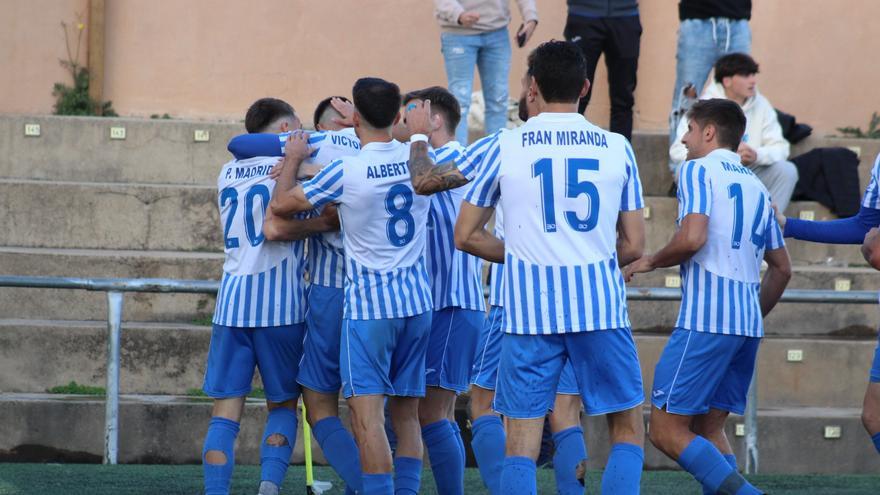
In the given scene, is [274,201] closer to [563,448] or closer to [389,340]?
[389,340]

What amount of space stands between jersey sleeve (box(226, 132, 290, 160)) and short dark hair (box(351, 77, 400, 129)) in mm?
513

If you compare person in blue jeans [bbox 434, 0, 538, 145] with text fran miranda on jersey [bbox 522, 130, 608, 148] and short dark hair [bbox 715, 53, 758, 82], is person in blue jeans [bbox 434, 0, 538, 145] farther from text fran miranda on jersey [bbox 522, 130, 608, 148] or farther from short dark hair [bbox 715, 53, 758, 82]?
text fran miranda on jersey [bbox 522, 130, 608, 148]

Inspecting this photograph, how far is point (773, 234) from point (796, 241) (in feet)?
14.1

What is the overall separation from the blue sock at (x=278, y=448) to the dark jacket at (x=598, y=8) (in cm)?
485

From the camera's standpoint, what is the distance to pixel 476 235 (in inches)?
216

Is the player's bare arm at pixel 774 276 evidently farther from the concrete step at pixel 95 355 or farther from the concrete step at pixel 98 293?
the concrete step at pixel 98 293

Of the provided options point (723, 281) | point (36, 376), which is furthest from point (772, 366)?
point (36, 376)

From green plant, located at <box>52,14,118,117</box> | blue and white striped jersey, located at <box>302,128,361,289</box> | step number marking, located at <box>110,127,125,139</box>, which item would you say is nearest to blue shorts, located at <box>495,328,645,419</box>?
blue and white striped jersey, located at <box>302,128,361,289</box>

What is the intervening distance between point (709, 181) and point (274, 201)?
1990 mm

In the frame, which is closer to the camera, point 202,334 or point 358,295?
point 358,295

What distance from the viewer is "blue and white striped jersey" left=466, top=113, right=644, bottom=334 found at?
17.3 ft

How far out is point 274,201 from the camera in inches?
240

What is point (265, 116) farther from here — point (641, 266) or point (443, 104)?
point (641, 266)

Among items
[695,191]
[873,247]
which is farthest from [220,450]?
[873,247]
